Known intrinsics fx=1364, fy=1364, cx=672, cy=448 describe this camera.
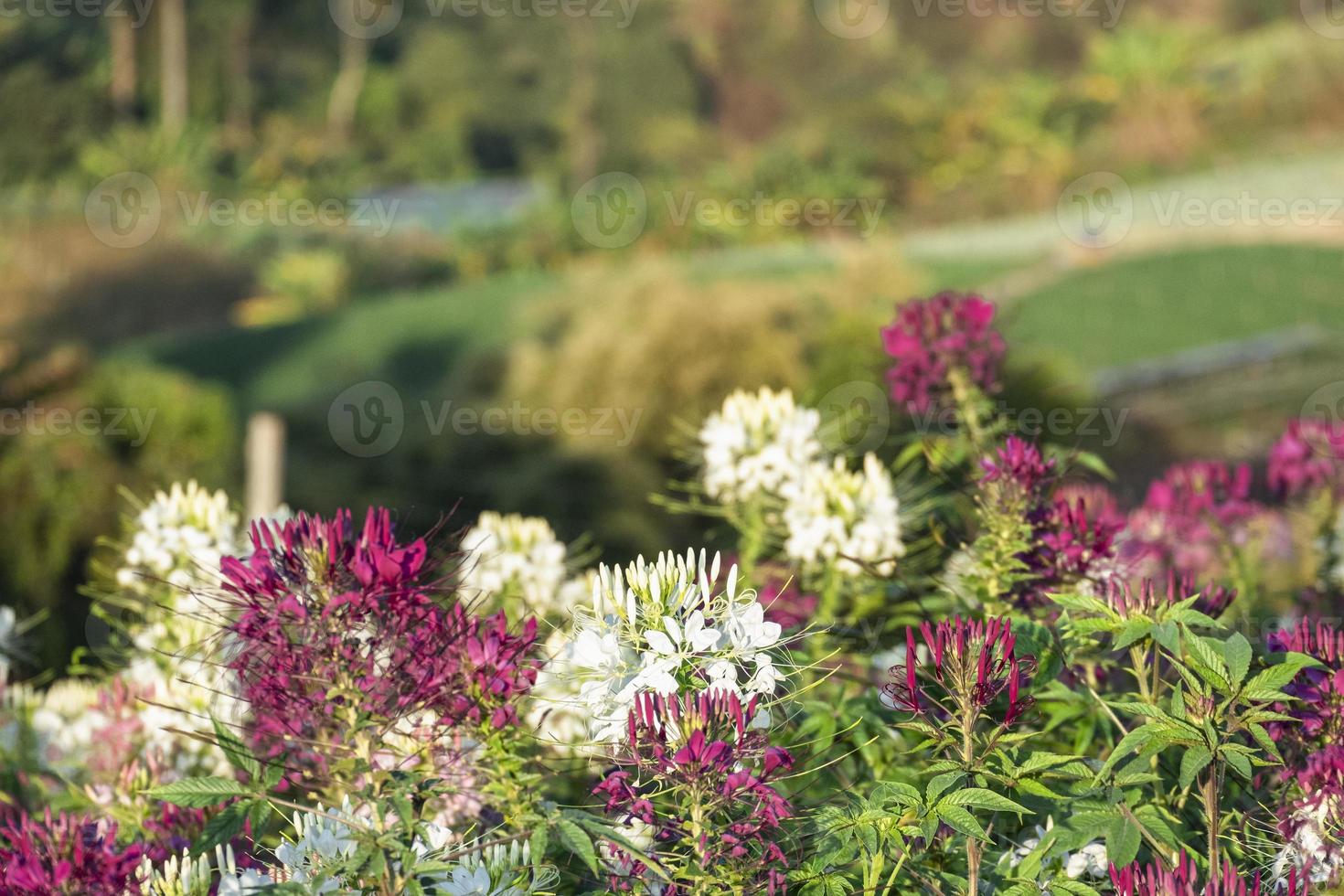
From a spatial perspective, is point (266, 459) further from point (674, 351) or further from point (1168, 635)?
point (1168, 635)

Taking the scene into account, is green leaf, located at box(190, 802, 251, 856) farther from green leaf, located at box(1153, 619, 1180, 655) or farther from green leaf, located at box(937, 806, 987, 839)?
green leaf, located at box(1153, 619, 1180, 655)

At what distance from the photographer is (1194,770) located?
1191 millimetres

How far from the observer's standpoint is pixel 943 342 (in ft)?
6.91

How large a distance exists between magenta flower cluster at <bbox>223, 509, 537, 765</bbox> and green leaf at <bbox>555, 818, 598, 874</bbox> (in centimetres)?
16

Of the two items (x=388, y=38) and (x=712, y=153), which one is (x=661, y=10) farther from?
(x=388, y=38)

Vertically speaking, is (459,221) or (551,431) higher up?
(459,221)

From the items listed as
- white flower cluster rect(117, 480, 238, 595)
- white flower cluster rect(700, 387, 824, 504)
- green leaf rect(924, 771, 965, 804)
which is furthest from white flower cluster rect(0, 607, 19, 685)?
green leaf rect(924, 771, 965, 804)

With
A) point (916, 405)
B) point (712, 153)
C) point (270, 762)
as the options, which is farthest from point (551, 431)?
point (712, 153)

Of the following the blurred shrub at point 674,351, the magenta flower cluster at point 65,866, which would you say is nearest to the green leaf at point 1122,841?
the magenta flower cluster at point 65,866

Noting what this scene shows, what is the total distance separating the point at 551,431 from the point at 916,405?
5536 mm

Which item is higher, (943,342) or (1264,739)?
(943,342)

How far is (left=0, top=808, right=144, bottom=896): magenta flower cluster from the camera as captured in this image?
1.19m

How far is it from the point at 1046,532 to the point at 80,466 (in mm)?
4921

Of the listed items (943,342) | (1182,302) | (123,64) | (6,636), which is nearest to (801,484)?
(943,342)
